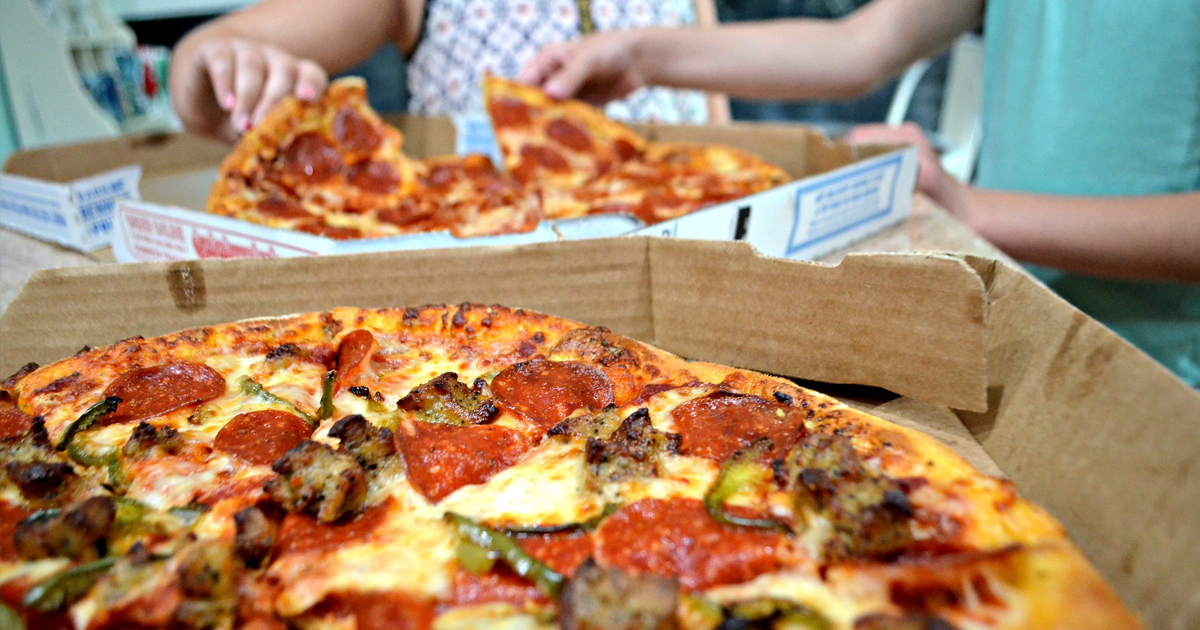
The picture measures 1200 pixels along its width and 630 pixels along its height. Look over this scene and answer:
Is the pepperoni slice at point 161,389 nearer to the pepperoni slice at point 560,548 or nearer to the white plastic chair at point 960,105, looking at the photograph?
the pepperoni slice at point 560,548

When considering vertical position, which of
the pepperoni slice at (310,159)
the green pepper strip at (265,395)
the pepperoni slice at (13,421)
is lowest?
the green pepper strip at (265,395)

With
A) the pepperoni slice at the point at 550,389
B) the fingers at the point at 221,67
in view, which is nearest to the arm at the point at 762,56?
the fingers at the point at 221,67

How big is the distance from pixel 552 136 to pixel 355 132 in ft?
3.27

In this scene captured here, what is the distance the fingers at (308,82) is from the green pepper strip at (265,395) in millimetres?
2118

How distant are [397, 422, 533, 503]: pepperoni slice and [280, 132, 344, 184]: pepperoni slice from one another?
7.30 ft

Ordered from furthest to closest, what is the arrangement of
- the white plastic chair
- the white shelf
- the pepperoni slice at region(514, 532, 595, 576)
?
1. the white shelf
2. the white plastic chair
3. the pepperoni slice at region(514, 532, 595, 576)

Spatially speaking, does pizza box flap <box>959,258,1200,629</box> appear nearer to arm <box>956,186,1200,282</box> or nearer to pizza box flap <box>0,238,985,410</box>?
pizza box flap <box>0,238,985,410</box>

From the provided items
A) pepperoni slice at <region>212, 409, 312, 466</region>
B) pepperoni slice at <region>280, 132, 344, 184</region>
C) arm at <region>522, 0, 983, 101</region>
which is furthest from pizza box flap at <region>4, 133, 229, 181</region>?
pepperoni slice at <region>212, 409, 312, 466</region>

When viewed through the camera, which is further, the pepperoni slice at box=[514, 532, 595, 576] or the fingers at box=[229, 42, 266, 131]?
the fingers at box=[229, 42, 266, 131]

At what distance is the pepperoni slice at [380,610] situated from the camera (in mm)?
1004

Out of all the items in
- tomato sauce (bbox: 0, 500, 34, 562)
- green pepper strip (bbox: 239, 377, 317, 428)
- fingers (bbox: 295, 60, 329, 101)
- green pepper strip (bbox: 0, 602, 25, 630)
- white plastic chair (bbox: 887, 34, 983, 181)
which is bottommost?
white plastic chair (bbox: 887, 34, 983, 181)

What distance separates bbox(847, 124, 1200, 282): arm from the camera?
2.29 meters

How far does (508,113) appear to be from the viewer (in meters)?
3.76

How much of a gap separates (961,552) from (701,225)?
1.29 m
